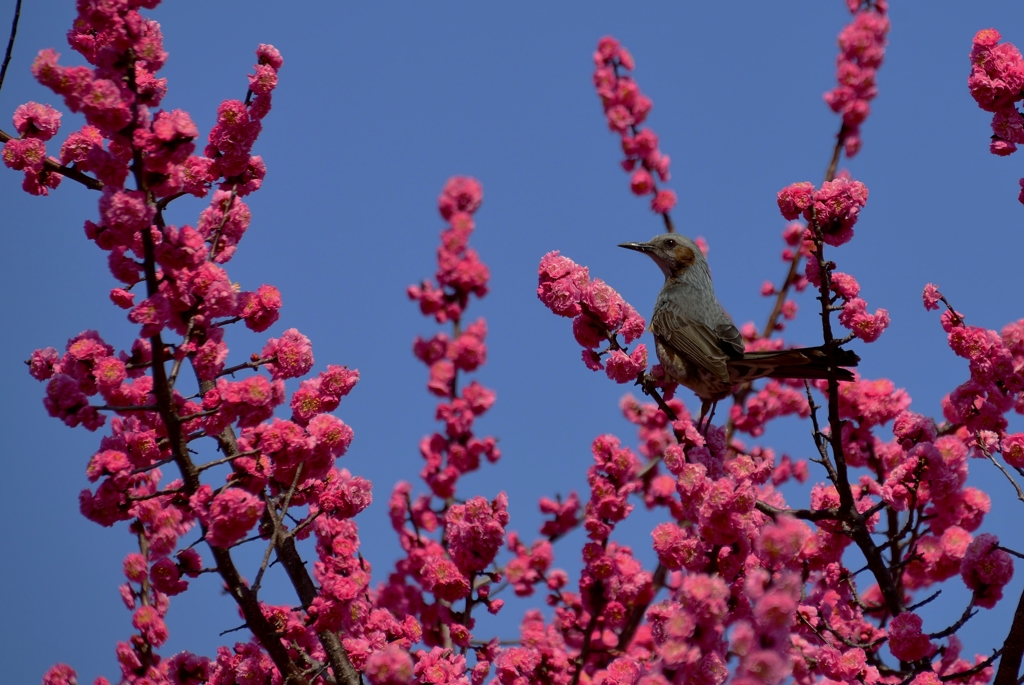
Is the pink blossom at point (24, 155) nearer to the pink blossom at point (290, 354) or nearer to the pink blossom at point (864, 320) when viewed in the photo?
the pink blossom at point (290, 354)

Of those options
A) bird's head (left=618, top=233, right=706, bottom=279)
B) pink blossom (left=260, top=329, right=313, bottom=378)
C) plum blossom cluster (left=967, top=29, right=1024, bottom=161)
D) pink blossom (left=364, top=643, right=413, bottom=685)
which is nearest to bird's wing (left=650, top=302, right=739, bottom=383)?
bird's head (left=618, top=233, right=706, bottom=279)

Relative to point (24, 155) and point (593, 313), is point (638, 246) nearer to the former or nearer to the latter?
point (593, 313)

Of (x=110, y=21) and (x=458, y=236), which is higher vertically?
(x=458, y=236)

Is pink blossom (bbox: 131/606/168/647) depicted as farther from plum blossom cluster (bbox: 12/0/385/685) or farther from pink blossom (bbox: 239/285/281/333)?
pink blossom (bbox: 239/285/281/333)

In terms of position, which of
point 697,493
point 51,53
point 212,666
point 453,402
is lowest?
point 212,666

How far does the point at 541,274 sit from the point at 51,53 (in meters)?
1.78

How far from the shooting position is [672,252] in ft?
19.0

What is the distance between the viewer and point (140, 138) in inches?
101

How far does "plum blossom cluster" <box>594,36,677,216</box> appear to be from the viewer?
7.20 m

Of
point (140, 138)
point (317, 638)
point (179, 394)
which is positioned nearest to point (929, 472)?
point (317, 638)

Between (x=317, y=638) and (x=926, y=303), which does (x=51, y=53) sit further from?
(x=926, y=303)

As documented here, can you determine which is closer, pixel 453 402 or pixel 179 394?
pixel 179 394

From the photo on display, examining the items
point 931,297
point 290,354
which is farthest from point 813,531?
point 290,354

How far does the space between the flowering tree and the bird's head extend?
5.15ft
